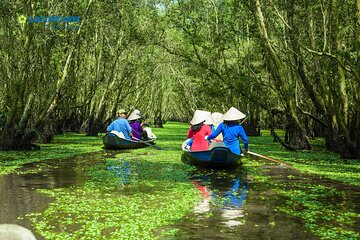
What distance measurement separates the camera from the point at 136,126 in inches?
936

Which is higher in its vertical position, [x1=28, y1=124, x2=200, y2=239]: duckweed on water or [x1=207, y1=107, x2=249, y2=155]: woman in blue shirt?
[x1=207, y1=107, x2=249, y2=155]: woman in blue shirt

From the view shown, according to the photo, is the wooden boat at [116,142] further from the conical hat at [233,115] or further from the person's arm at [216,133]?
the conical hat at [233,115]

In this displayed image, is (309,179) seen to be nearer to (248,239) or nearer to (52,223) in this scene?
(248,239)

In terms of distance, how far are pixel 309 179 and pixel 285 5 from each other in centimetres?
922

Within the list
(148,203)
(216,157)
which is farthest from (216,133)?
(148,203)

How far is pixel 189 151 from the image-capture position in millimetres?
15320

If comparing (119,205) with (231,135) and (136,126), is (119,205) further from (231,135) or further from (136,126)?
(136,126)

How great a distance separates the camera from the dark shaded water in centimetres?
709

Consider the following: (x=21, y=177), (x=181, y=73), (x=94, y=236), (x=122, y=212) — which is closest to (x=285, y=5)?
(x=21, y=177)

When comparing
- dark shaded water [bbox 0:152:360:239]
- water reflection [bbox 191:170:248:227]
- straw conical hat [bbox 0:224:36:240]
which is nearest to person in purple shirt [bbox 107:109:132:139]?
dark shaded water [bbox 0:152:360:239]

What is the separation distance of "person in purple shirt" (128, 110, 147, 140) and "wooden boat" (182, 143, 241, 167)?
8491mm

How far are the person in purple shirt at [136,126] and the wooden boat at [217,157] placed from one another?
27.9 feet

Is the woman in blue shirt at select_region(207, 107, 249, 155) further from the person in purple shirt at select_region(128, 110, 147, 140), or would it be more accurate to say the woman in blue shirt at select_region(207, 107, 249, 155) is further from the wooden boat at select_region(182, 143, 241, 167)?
the person in purple shirt at select_region(128, 110, 147, 140)

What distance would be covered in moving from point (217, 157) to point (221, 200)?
4808 mm
